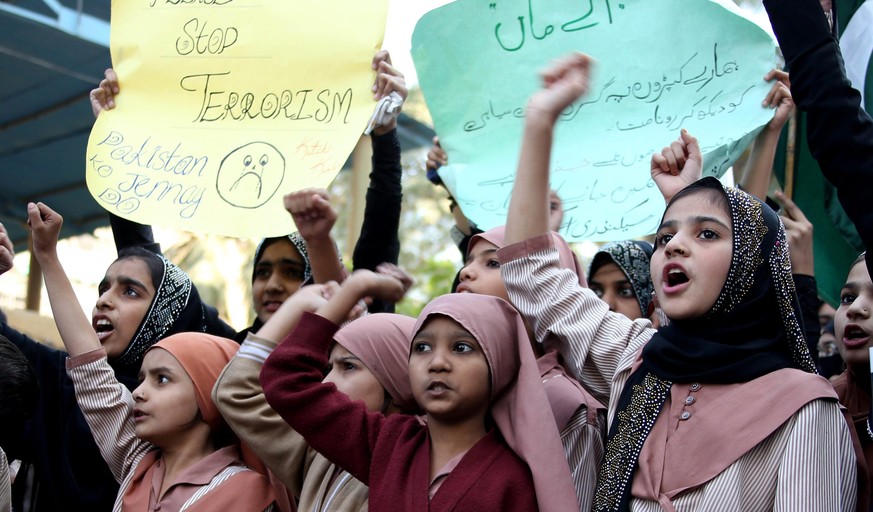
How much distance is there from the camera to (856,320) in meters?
3.10

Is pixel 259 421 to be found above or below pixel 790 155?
below

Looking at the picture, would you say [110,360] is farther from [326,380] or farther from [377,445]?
[377,445]

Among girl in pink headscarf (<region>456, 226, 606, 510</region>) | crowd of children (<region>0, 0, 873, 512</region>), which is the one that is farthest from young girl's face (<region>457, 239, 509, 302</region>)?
girl in pink headscarf (<region>456, 226, 606, 510</region>)

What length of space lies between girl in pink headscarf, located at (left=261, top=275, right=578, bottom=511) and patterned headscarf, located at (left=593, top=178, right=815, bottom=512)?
16 centimetres

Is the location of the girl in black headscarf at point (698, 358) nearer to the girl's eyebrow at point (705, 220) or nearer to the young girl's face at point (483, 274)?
the girl's eyebrow at point (705, 220)

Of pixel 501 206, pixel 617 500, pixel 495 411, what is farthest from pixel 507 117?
pixel 617 500

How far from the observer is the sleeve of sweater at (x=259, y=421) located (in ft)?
10.2

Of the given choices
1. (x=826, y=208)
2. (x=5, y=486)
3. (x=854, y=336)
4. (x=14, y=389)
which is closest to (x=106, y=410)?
(x=14, y=389)

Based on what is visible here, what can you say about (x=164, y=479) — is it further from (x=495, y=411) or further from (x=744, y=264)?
(x=744, y=264)

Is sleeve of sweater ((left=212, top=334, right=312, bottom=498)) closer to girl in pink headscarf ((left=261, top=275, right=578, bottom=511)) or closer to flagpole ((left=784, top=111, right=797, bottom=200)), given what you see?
girl in pink headscarf ((left=261, top=275, right=578, bottom=511))

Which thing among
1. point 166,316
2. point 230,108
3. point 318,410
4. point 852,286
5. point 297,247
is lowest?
point 852,286

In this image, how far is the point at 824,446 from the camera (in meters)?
2.24

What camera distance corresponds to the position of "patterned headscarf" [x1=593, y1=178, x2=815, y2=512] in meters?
2.41

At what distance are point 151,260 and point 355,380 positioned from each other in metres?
1.21
